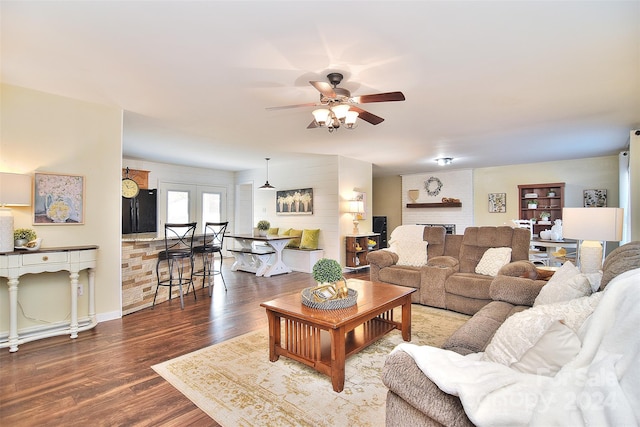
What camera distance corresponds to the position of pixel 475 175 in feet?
27.3

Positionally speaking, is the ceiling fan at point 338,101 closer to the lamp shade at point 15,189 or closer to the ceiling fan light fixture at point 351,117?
the ceiling fan light fixture at point 351,117

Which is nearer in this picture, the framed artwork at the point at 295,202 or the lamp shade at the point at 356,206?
the lamp shade at the point at 356,206

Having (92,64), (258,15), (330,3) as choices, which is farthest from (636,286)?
(92,64)

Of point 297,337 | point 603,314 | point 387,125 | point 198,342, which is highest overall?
point 387,125

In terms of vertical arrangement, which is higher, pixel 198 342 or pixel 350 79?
pixel 350 79

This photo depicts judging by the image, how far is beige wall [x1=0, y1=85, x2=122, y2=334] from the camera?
2988 millimetres

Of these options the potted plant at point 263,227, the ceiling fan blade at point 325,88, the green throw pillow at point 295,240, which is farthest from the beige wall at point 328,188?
the ceiling fan blade at point 325,88

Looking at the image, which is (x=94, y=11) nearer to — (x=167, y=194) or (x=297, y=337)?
(x=297, y=337)

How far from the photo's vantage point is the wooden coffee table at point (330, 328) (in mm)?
2127

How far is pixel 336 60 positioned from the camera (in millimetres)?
2510

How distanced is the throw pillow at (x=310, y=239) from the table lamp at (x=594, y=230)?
450cm

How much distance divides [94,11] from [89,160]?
1.98 metres

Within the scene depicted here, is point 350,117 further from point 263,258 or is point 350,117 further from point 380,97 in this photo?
point 263,258

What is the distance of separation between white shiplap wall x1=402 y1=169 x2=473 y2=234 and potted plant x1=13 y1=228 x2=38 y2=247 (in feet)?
27.1
